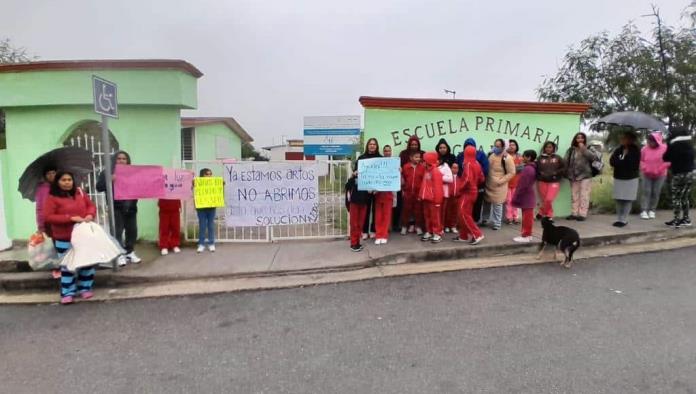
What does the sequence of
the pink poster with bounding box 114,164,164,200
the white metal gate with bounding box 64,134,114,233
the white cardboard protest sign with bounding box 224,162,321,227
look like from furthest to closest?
the white cardboard protest sign with bounding box 224,162,321,227 < the white metal gate with bounding box 64,134,114,233 < the pink poster with bounding box 114,164,164,200

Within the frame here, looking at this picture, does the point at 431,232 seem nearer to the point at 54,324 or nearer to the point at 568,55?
the point at 54,324

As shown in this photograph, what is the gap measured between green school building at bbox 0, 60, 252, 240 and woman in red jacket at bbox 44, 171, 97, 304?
79.5 inches

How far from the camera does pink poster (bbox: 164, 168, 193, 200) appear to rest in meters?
5.86

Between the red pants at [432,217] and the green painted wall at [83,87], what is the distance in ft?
14.4

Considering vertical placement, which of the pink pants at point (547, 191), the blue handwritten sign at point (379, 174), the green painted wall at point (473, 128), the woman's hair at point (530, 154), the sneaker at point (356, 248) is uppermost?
the green painted wall at point (473, 128)

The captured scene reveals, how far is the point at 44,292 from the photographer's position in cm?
481

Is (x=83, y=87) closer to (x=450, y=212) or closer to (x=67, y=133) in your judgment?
(x=67, y=133)

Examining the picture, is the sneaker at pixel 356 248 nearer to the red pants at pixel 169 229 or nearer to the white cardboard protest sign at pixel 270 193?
the white cardboard protest sign at pixel 270 193

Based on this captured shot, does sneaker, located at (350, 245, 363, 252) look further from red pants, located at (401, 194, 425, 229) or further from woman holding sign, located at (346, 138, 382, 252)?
red pants, located at (401, 194, 425, 229)

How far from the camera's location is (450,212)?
6.73 m

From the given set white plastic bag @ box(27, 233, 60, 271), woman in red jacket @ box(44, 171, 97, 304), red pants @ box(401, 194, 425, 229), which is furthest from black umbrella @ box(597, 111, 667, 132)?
white plastic bag @ box(27, 233, 60, 271)

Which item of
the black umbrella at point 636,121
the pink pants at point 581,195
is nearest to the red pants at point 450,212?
the pink pants at point 581,195

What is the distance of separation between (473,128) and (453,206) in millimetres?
1691

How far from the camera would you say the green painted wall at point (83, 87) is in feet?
20.5
